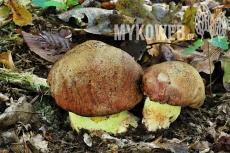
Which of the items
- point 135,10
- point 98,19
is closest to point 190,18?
point 135,10

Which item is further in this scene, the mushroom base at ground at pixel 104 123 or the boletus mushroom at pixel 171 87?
the mushroom base at ground at pixel 104 123

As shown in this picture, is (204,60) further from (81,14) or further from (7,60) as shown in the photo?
(7,60)

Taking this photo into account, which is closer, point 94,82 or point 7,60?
point 94,82

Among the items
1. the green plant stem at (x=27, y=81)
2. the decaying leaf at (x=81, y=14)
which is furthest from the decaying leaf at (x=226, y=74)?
the green plant stem at (x=27, y=81)

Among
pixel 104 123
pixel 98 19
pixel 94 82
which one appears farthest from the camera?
pixel 98 19

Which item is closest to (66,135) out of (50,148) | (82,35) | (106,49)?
(50,148)

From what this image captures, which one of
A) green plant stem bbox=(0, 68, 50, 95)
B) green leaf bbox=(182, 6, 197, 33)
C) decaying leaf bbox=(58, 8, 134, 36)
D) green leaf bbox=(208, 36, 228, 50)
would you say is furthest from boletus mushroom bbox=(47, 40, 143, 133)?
green leaf bbox=(182, 6, 197, 33)

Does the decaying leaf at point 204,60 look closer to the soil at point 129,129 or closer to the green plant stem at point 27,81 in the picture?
the soil at point 129,129
